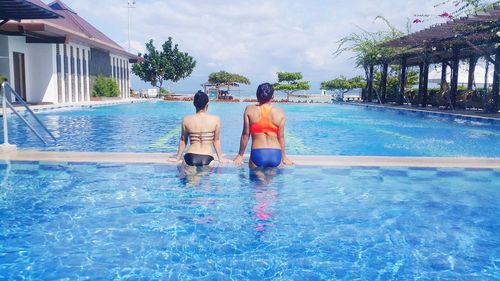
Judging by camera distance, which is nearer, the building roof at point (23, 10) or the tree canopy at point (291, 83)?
the building roof at point (23, 10)

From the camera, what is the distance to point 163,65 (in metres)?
44.4

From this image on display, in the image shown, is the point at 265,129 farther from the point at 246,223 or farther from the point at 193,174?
the point at 246,223

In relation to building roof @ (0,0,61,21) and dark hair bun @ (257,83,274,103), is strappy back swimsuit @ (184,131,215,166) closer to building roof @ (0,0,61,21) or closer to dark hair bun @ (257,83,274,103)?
dark hair bun @ (257,83,274,103)

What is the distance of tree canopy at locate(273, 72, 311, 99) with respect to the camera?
44812mm

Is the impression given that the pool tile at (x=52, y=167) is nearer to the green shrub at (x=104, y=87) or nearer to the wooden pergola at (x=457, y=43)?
the wooden pergola at (x=457, y=43)

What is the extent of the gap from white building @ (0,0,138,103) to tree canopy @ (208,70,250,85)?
25.3m

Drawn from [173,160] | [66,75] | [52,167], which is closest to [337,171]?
[173,160]

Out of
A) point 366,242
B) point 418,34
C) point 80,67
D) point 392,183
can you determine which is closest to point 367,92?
point 418,34

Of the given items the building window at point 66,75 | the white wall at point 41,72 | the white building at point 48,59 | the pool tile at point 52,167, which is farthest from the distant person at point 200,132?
the building window at point 66,75

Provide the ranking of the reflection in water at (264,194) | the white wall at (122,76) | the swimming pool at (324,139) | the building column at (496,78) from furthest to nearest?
the white wall at (122,76)
the building column at (496,78)
the swimming pool at (324,139)
the reflection in water at (264,194)

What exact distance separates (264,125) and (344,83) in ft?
132

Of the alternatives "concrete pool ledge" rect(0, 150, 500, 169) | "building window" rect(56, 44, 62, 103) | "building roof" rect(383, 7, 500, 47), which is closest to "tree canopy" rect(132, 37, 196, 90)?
"building window" rect(56, 44, 62, 103)

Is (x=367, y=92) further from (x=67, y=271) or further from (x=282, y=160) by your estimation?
(x=67, y=271)

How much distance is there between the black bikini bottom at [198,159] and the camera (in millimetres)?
6074
